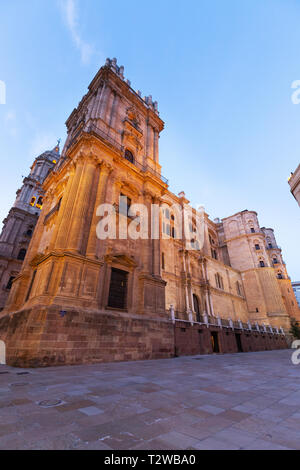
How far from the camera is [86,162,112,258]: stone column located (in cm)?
1261

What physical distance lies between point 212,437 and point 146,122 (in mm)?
26195

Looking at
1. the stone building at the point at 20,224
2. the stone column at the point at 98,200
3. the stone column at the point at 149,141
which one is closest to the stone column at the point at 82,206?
the stone column at the point at 98,200

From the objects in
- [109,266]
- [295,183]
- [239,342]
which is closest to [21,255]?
[109,266]

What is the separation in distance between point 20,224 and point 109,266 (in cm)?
2843

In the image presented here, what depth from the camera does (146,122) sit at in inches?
941

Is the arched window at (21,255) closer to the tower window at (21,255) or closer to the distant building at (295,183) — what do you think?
the tower window at (21,255)

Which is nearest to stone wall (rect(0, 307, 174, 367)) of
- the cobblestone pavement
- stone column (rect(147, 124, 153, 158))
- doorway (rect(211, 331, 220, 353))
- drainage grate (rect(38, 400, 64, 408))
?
the cobblestone pavement

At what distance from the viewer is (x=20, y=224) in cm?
3438

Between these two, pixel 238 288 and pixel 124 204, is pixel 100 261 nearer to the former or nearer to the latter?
pixel 124 204

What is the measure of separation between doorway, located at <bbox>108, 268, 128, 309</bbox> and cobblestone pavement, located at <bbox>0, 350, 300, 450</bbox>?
7.15m

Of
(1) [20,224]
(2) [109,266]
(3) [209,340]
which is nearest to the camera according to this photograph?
(2) [109,266]

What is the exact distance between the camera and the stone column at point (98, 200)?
12.6 metres

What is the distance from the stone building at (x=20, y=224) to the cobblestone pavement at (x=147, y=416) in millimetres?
23425

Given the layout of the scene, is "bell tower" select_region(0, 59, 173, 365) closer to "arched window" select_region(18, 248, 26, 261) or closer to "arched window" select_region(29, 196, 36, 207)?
"arched window" select_region(18, 248, 26, 261)
